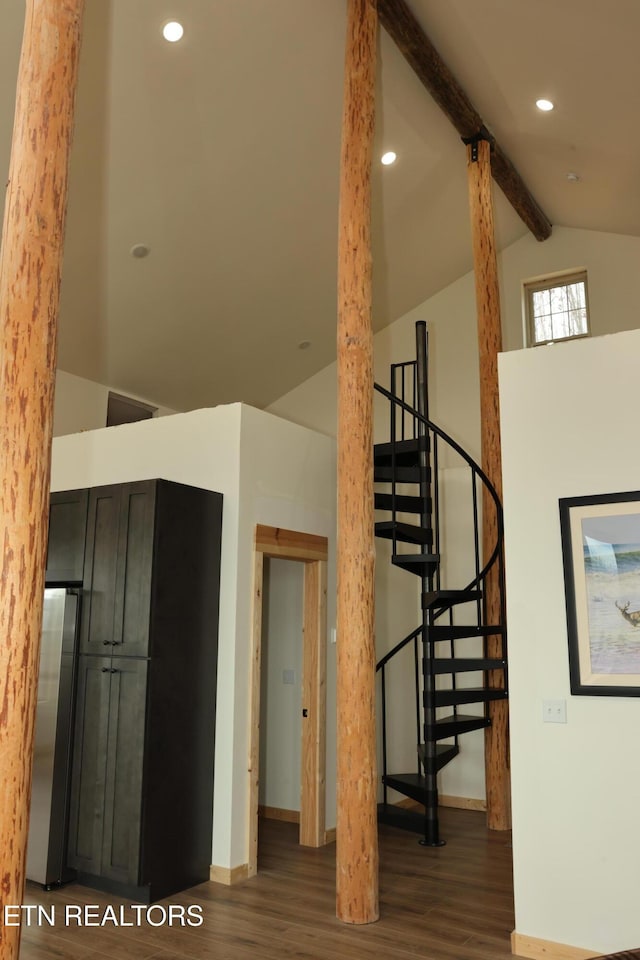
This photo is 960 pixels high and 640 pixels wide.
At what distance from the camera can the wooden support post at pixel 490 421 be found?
5965 mm

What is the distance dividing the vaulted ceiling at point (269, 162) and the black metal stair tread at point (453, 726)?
4162 millimetres

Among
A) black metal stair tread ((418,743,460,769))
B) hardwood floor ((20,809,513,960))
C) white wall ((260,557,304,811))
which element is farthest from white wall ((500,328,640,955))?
white wall ((260,557,304,811))

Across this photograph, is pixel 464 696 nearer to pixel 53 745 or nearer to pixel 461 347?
pixel 53 745

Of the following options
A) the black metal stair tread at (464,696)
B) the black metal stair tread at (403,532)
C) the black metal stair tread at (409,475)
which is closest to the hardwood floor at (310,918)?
the black metal stair tread at (464,696)

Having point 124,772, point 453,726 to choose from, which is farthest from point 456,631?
point 124,772

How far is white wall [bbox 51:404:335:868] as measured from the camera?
481cm

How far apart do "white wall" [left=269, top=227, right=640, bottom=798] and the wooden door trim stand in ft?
3.64

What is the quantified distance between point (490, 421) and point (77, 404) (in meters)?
3.73

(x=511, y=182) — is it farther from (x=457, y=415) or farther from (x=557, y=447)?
(x=557, y=447)

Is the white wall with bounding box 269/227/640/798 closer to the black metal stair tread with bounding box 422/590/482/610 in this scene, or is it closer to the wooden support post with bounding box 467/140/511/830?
the wooden support post with bounding box 467/140/511/830

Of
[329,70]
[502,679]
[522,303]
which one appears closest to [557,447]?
[502,679]

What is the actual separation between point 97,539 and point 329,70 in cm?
370

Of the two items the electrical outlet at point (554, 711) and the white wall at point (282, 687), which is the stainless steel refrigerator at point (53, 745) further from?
the electrical outlet at point (554, 711)

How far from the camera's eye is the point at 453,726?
5648 mm
